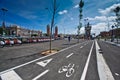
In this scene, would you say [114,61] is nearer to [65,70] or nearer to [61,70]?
[65,70]

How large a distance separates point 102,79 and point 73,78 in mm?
1416

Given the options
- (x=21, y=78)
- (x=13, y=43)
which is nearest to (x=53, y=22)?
(x=21, y=78)

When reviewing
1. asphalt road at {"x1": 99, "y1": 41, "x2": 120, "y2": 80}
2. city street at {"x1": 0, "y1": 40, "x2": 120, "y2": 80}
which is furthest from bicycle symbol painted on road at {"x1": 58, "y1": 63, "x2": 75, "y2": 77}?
asphalt road at {"x1": 99, "y1": 41, "x2": 120, "y2": 80}

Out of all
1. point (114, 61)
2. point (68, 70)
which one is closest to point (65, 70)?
point (68, 70)

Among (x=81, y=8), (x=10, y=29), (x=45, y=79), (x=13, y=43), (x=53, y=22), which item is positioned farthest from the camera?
(x=10, y=29)

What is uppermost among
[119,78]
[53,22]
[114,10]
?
[114,10]

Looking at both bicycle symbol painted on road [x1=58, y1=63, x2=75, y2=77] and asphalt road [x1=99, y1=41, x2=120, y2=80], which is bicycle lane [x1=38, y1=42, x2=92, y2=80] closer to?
bicycle symbol painted on road [x1=58, y1=63, x2=75, y2=77]

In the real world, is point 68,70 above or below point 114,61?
above

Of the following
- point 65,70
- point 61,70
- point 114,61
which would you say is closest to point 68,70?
point 65,70

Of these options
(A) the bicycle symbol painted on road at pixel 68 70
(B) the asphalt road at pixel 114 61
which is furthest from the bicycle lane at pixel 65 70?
(B) the asphalt road at pixel 114 61

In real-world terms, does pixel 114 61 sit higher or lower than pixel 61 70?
lower

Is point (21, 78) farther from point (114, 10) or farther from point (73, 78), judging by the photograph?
point (114, 10)

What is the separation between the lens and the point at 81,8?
40.4m

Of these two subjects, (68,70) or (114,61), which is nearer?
(68,70)
